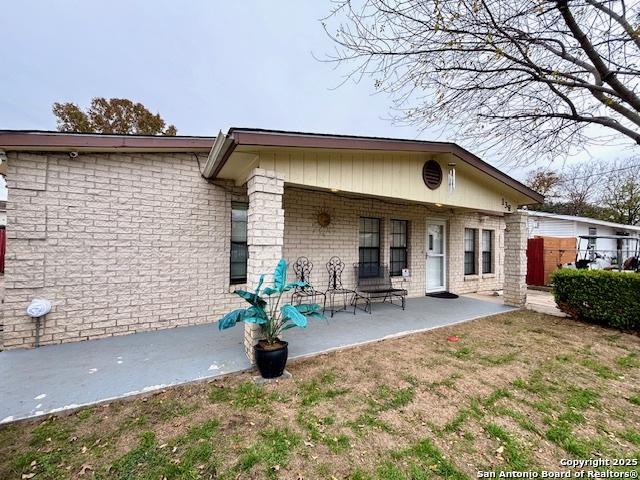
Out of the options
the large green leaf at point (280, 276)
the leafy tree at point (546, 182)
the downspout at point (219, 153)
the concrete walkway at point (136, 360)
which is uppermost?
the leafy tree at point (546, 182)

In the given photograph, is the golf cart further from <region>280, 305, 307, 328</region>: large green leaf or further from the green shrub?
<region>280, 305, 307, 328</region>: large green leaf

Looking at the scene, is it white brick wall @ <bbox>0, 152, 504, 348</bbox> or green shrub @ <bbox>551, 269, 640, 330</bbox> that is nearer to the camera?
white brick wall @ <bbox>0, 152, 504, 348</bbox>

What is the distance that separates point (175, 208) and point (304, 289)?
288 centimetres

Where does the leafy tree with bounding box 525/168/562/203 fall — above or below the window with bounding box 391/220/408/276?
above

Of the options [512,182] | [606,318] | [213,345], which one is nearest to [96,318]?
[213,345]

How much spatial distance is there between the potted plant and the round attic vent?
345 centimetres

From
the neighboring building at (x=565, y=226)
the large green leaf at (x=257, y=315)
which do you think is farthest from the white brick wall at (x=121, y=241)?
the neighboring building at (x=565, y=226)

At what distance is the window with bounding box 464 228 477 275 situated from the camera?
938 centimetres

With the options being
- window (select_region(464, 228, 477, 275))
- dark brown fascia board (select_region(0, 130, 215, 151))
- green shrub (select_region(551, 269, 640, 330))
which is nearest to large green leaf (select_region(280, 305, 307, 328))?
dark brown fascia board (select_region(0, 130, 215, 151))

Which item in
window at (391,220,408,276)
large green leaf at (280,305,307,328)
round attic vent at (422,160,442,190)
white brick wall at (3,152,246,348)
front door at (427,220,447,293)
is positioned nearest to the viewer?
large green leaf at (280,305,307,328)

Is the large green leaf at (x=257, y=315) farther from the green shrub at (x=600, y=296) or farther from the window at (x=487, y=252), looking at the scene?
the window at (x=487, y=252)

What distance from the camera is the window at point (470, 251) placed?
9383 mm

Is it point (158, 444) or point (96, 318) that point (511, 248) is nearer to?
point (158, 444)

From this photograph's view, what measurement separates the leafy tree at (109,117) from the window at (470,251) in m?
16.2
